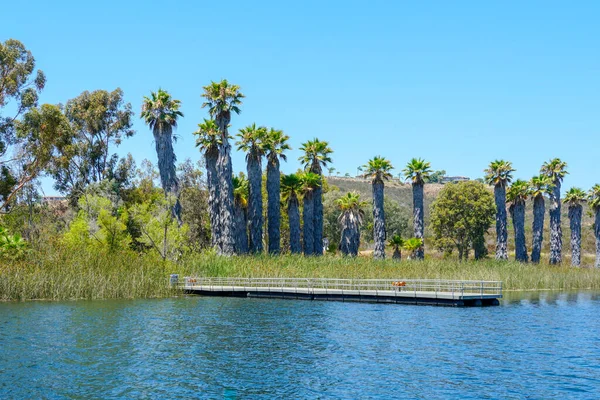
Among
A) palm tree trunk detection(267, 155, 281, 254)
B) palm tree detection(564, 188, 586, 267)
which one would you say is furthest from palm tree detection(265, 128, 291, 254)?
palm tree detection(564, 188, 586, 267)

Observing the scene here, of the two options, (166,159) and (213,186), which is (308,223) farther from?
(166,159)

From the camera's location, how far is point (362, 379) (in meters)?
25.7

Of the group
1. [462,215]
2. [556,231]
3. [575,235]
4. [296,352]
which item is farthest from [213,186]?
[575,235]

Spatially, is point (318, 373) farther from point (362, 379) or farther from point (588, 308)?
point (588, 308)

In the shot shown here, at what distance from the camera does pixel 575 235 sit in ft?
287

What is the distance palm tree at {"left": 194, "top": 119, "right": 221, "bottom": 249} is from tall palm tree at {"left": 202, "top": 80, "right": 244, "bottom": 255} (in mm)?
801

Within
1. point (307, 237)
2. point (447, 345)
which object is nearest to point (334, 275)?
point (307, 237)

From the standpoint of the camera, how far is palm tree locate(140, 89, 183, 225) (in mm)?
71875

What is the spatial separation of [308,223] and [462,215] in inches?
1144

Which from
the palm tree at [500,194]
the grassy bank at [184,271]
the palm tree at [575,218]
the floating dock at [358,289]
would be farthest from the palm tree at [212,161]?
the palm tree at [575,218]

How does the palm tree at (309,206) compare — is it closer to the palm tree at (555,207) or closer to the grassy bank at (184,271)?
the grassy bank at (184,271)

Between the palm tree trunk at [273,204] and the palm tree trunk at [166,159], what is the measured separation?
1080 cm

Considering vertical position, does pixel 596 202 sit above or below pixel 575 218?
above

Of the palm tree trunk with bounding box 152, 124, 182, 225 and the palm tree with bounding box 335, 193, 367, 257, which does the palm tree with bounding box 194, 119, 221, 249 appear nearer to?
the palm tree trunk with bounding box 152, 124, 182, 225
